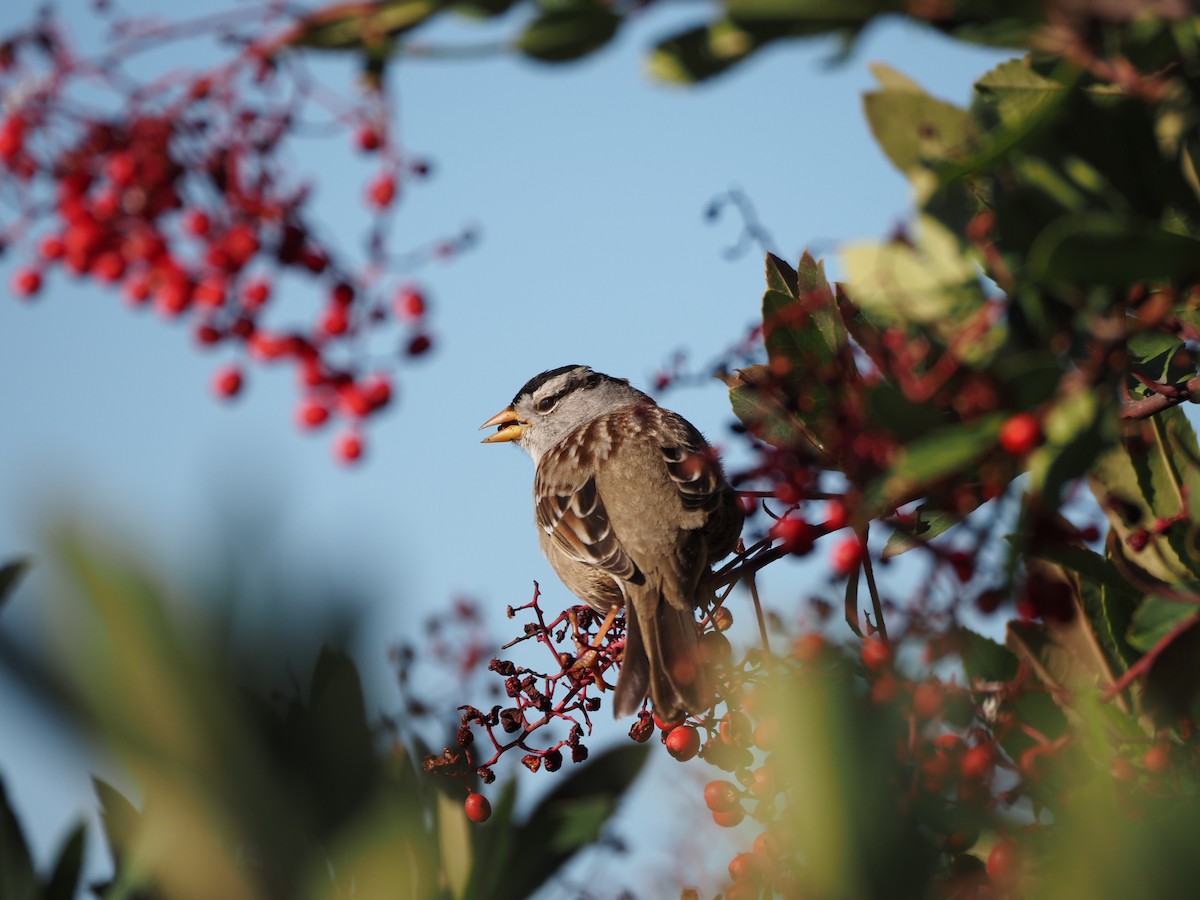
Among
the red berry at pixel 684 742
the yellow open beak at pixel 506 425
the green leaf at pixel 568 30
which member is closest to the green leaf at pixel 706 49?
the green leaf at pixel 568 30

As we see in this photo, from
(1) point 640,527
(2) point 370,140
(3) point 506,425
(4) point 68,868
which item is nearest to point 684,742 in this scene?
(1) point 640,527

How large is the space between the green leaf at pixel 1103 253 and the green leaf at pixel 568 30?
536 mm

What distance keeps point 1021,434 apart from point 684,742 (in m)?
1.90

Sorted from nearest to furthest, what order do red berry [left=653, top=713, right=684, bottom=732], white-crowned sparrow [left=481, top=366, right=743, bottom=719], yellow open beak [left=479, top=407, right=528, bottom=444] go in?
1. red berry [left=653, top=713, right=684, bottom=732]
2. white-crowned sparrow [left=481, top=366, right=743, bottom=719]
3. yellow open beak [left=479, top=407, right=528, bottom=444]

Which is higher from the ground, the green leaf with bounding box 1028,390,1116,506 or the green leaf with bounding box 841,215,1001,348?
the green leaf with bounding box 1028,390,1116,506

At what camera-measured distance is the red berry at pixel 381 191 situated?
79.7 inches

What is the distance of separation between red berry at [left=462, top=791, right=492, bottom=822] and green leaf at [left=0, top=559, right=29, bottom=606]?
1.29 meters

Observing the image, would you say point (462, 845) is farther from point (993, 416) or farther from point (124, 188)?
point (124, 188)

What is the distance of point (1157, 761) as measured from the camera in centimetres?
201

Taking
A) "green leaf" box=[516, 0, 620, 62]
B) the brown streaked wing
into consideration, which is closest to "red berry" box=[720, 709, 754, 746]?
the brown streaked wing

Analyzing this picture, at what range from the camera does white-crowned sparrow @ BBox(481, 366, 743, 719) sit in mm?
3899

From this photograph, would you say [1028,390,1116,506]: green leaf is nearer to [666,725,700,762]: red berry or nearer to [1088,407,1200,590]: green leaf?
[1088,407,1200,590]: green leaf

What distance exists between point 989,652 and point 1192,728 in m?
0.38

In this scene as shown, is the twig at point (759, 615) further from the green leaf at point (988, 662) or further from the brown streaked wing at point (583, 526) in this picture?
the brown streaked wing at point (583, 526)
